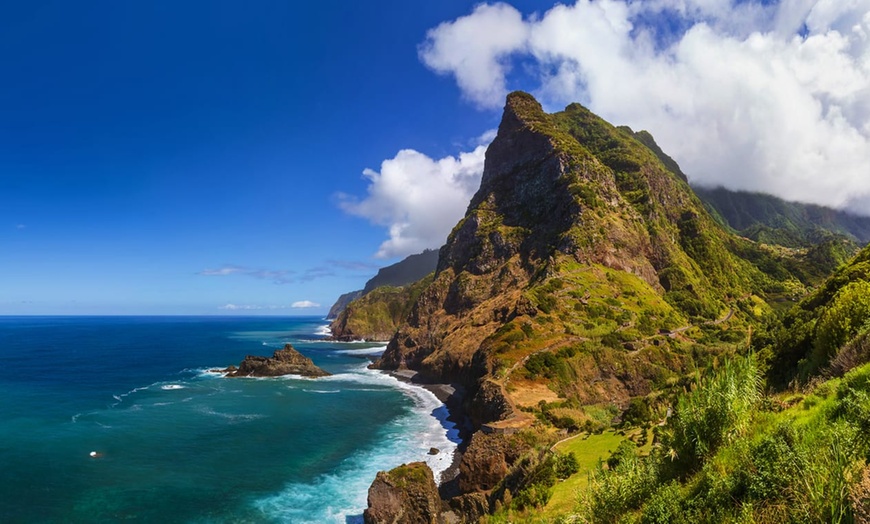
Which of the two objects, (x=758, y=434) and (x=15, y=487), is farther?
(x=15, y=487)

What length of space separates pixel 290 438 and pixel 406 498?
107ft

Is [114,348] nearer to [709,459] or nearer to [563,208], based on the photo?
[563,208]

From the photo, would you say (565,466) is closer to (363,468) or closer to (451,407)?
(363,468)

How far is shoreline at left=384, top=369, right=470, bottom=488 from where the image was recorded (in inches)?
1999

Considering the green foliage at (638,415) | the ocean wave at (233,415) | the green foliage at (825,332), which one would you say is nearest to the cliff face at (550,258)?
the green foliage at (638,415)

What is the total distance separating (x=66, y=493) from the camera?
44.8 meters

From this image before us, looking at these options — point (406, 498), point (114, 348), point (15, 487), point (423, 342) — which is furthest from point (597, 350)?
point (114, 348)

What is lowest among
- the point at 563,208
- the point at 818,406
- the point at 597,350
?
the point at 597,350

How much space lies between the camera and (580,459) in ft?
111

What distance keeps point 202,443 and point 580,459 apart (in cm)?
5254

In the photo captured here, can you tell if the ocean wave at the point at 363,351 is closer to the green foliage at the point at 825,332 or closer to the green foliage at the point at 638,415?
the green foliage at the point at 638,415

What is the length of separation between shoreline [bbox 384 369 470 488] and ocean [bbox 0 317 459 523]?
138cm

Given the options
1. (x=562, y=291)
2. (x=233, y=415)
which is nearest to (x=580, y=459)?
(x=233, y=415)

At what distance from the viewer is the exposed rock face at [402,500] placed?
124 ft
